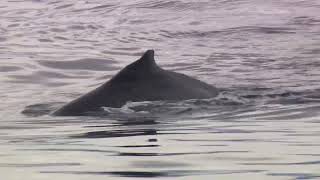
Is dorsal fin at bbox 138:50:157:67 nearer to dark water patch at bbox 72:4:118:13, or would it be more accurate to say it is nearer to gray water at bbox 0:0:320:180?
gray water at bbox 0:0:320:180

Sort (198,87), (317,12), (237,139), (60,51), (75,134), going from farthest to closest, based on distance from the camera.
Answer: (317,12)
(60,51)
(198,87)
(75,134)
(237,139)

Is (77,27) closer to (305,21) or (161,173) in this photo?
(305,21)

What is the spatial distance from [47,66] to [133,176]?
1117 cm

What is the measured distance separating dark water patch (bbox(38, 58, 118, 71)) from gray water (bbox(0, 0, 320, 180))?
2 centimetres

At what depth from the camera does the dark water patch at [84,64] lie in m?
17.5

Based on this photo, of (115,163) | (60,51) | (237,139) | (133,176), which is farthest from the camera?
(60,51)

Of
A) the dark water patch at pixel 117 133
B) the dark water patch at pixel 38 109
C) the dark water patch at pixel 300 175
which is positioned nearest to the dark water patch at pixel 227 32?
the dark water patch at pixel 38 109

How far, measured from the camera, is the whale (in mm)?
10680

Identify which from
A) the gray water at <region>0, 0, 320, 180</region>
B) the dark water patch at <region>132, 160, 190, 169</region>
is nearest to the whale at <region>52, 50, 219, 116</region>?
the gray water at <region>0, 0, 320, 180</region>

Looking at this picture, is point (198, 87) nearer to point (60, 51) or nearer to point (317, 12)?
point (60, 51)

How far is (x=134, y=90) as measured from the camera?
426 inches

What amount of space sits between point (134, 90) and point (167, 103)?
1.28ft

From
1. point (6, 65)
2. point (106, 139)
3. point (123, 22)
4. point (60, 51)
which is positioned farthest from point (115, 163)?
point (123, 22)

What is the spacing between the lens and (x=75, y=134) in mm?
9078
